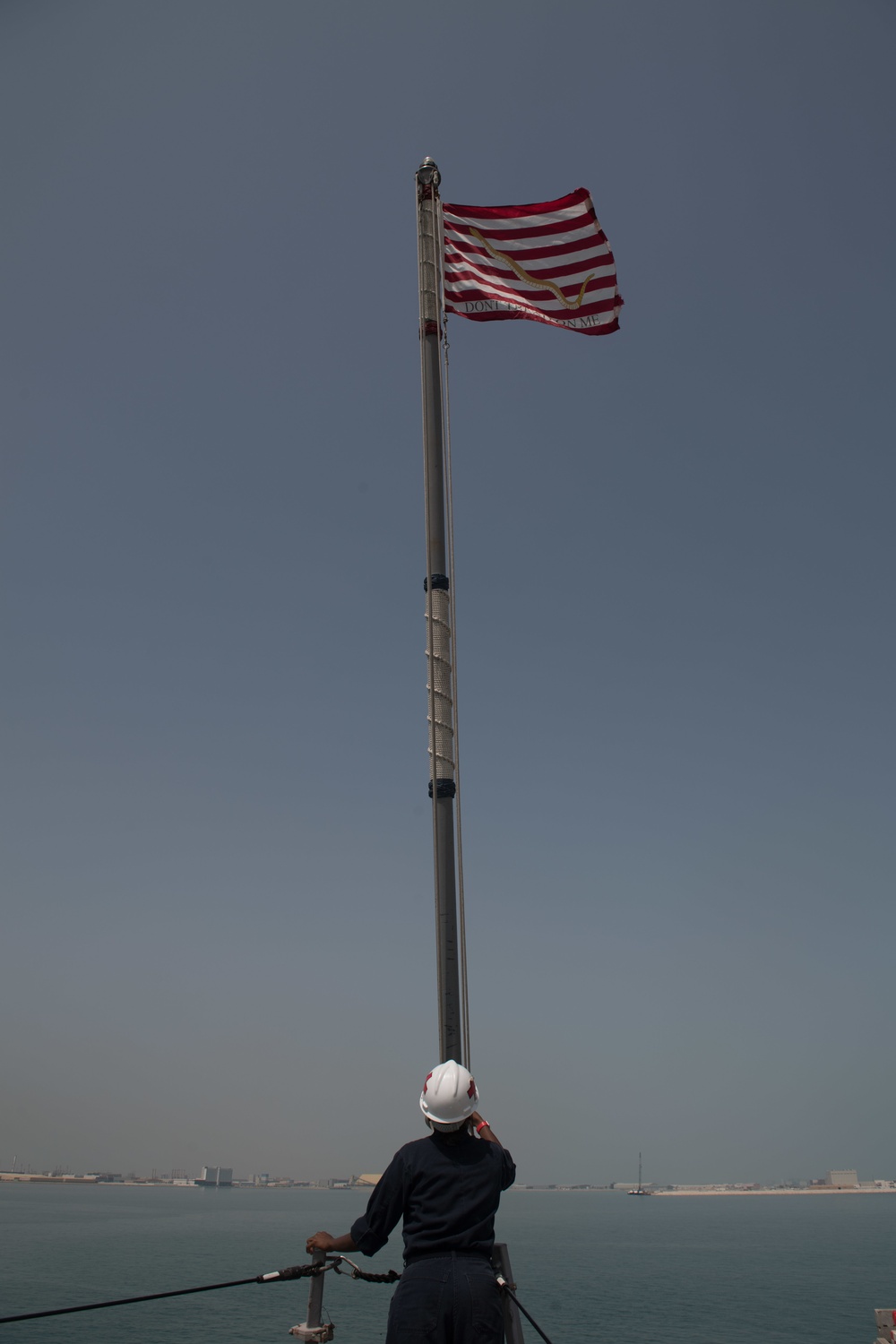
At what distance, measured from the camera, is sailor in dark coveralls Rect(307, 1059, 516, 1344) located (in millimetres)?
4055

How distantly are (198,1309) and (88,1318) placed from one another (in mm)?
5876

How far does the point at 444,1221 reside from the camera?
423cm

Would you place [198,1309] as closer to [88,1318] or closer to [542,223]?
[88,1318]

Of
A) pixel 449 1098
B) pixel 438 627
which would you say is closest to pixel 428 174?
pixel 438 627

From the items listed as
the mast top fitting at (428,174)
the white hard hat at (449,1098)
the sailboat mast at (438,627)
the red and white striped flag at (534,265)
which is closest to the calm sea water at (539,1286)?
the sailboat mast at (438,627)

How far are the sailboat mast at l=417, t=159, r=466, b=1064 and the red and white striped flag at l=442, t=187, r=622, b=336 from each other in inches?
30.7

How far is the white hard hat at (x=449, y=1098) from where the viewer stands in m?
4.45

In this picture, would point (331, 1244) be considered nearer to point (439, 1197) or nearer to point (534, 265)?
point (439, 1197)

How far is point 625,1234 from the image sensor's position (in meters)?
126

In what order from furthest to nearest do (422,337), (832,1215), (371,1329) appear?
(832,1215) → (371,1329) → (422,337)

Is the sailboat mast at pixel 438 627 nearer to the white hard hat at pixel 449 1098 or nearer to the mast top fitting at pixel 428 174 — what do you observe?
the mast top fitting at pixel 428 174

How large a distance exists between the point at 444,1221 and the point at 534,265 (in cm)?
879

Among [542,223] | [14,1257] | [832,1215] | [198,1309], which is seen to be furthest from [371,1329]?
[832,1215]

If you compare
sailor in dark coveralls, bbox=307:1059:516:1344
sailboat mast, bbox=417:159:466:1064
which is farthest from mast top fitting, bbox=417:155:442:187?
sailor in dark coveralls, bbox=307:1059:516:1344
